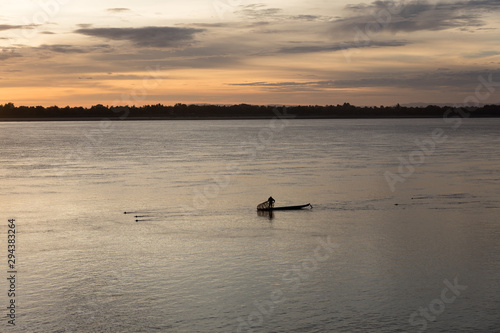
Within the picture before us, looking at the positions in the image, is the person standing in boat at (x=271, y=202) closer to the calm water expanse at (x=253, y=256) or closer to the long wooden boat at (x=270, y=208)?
the long wooden boat at (x=270, y=208)

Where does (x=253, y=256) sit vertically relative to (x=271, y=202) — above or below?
below

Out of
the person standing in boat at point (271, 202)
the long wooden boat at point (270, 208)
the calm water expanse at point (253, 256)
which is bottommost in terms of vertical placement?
the calm water expanse at point (253, 256)

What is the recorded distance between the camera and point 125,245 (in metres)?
38.3

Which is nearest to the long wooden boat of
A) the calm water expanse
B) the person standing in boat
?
the person standing in boat

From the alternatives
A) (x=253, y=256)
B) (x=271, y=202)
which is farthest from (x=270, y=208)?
(x=253, y=256)

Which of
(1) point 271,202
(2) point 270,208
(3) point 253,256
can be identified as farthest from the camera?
(2) point 270,208

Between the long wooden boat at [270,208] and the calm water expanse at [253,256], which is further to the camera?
the long wooden boat at [270,208]

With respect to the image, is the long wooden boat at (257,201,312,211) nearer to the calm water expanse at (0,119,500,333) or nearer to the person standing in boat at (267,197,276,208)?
the person standing in boat at (267,197,276,208)

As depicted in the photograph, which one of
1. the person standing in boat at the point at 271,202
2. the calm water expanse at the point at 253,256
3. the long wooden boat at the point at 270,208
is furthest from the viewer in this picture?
the long wooden boat at the point at 270,208

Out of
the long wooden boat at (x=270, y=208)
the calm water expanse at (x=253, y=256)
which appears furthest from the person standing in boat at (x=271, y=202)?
the calm water expanse at (x=253, y=256)

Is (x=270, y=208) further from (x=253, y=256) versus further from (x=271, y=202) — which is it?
(x=253, y=256)

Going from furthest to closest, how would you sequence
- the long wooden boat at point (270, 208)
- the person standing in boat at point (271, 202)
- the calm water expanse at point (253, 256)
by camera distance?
1. the long wooden boat at point (270, 208)
2. the person standing in boat at point (271, 202)
3. the calm water expanse at point (253, 256)

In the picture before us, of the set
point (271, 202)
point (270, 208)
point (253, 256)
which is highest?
point (271, 202)

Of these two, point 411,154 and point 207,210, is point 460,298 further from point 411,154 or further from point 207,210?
point 411,154
